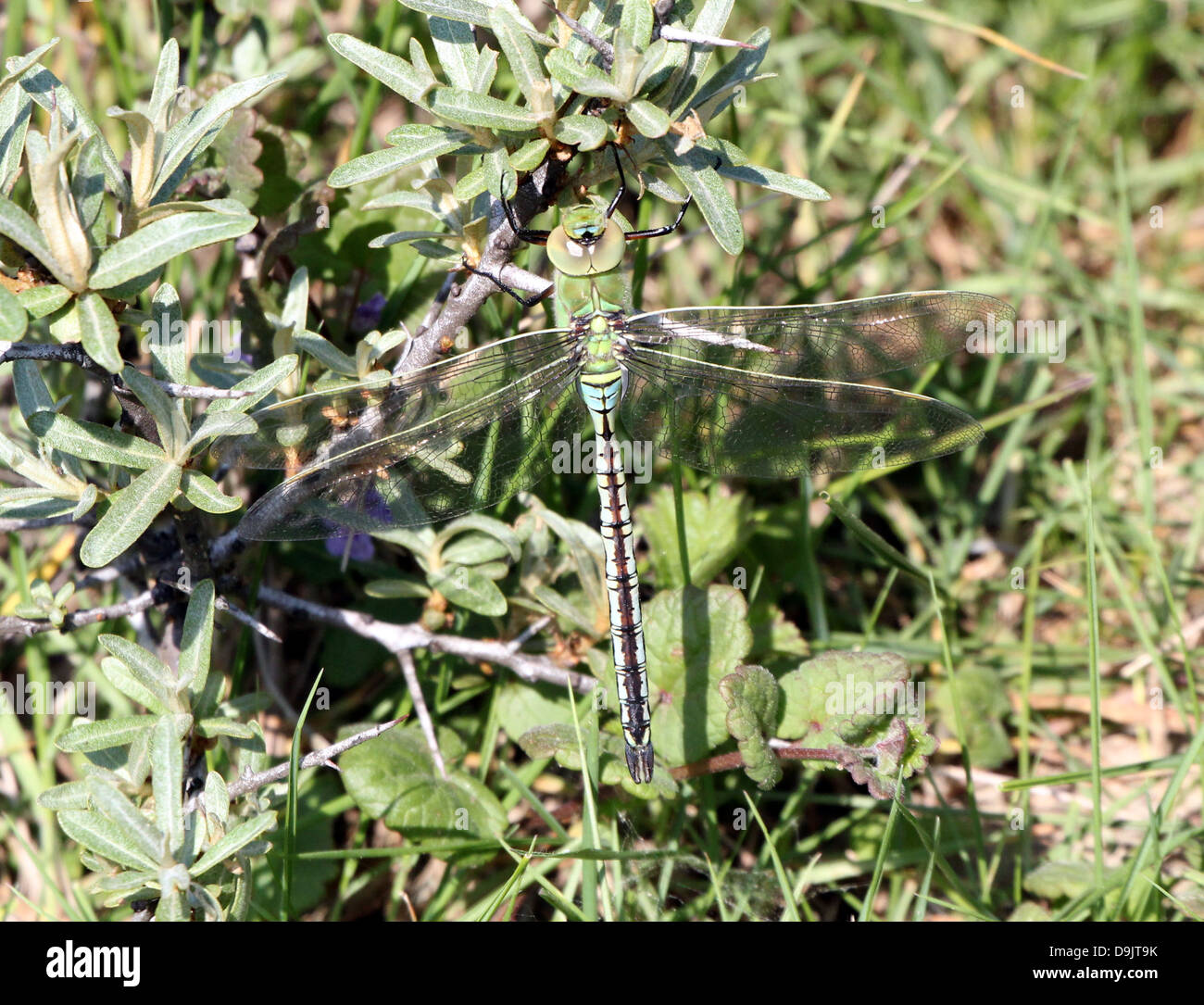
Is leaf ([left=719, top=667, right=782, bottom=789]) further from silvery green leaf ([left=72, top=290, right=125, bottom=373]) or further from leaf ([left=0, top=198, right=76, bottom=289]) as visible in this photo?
leaf ([left=0, top=198, right=76, bottom=289])

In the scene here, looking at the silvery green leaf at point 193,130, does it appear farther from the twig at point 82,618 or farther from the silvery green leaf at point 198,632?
the twig at point 82,618

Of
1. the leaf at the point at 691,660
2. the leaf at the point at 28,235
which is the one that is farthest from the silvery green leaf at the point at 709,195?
the leaf at the point at 28,235

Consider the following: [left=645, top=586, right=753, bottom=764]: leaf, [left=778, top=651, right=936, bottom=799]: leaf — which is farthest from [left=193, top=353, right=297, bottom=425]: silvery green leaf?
[left=778, top=651, right=936, bottom=799]: leaf

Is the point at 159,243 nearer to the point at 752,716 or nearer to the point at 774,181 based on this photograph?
the point at 774,181

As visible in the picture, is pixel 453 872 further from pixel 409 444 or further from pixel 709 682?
pixel 409 444

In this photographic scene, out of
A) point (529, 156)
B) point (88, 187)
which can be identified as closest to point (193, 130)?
point (88, 187)

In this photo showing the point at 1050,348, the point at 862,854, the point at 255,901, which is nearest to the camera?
the point at 255,901

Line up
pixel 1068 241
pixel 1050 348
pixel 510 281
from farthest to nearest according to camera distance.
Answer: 1. pixel 1068 241
2. pixel 1050 348
3. pixel 510 281
